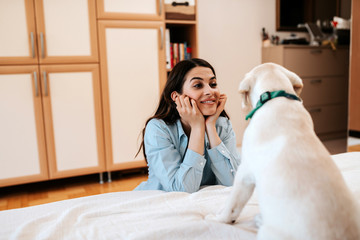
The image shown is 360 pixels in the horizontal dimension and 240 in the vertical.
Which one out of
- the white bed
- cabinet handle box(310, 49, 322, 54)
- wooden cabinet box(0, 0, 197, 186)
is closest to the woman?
the white bed

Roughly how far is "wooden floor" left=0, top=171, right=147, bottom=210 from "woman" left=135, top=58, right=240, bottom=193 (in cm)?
136

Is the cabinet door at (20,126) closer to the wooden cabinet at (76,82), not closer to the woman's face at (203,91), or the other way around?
the wooden cabinet at (76,82)

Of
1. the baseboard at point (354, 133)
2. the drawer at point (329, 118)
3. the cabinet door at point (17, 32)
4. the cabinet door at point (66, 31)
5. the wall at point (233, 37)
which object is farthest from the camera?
the drawer at point (329, 118)

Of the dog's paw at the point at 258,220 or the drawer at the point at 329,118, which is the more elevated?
the dog's paw at the point at 258,220

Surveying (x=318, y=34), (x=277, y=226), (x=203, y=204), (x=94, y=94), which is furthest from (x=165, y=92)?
(x=318, y=34)

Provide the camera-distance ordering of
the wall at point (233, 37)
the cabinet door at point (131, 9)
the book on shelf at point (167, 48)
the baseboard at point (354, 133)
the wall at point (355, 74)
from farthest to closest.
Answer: the wall at point (233, 37)
the baseboard at point (354, 133)
the wall at point (355, 74)
the book on shelf at point (167, 48)
the cabinet door at point (131, 9)

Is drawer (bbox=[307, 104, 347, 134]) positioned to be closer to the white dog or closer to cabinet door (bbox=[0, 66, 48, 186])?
cabinet door (bbox=[0, 66, 48, 186])

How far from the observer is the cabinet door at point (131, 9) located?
8.66ft

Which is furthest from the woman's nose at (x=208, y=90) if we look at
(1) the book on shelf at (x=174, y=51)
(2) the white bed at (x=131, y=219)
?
(1) the book on shelf at (x=174, y=51)

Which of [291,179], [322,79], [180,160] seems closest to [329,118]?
[322,79]

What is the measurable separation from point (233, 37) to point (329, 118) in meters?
1.74

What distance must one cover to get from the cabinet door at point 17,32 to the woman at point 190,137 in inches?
59.0

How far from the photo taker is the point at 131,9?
8.93ft

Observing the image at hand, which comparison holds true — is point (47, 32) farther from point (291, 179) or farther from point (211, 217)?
point (291, 179)
